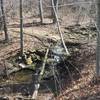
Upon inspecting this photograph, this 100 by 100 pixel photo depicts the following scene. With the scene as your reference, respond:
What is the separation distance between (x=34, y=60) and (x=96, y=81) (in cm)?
772

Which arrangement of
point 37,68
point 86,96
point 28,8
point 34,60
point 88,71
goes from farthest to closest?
point 28,8 < point 34,60 < point 37,68 < point 88,71 < point 86,96

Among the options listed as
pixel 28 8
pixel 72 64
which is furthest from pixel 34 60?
pixel 28 8

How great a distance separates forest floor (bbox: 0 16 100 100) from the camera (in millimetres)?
12453

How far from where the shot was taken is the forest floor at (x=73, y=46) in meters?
12.5

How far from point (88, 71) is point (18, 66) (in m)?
5.90

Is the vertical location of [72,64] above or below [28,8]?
below

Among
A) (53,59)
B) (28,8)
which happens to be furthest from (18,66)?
(28,8)

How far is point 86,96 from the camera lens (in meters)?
11.5

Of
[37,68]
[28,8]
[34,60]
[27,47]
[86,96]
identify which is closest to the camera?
[86,96]

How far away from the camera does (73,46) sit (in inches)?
855

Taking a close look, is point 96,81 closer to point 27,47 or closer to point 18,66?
point 18,66

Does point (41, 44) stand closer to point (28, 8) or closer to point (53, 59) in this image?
point (53, 59)

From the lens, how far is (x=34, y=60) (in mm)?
19906

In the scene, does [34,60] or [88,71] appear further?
[34,60]
